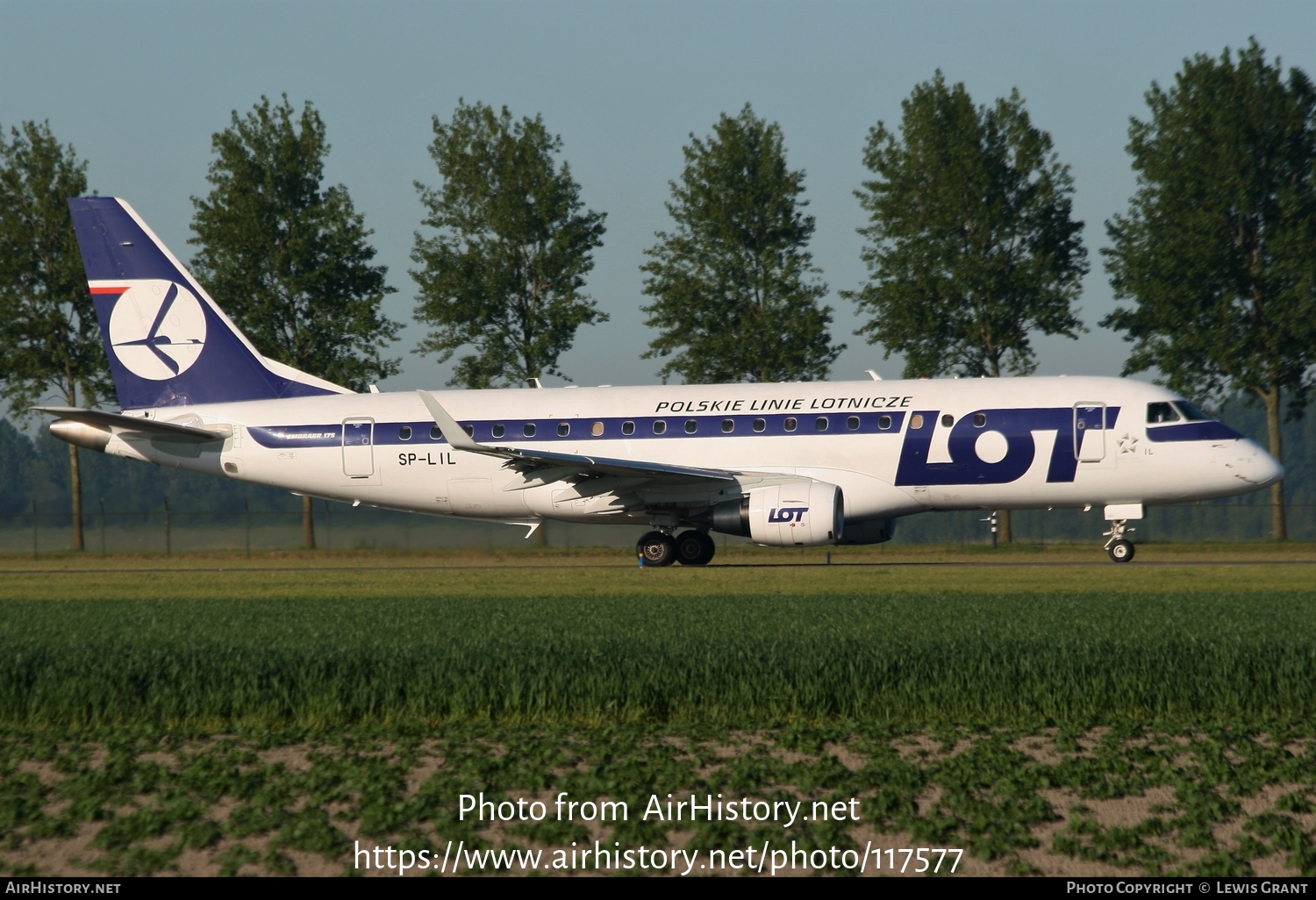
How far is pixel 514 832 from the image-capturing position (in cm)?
726

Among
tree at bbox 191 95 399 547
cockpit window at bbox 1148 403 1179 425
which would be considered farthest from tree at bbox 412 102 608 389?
cockpit window at bbox 1148 403 1179 425

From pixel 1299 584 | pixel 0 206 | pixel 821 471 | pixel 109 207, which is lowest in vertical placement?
pixel 1299 584

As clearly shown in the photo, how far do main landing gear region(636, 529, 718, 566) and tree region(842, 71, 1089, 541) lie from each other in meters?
13.6

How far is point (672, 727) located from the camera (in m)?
9.82

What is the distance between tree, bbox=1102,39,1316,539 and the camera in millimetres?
38000

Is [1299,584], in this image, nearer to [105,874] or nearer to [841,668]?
[841,668]

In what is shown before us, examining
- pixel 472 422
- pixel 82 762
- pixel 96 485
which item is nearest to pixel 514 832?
pixel 82 762

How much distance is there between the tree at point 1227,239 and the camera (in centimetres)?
3800

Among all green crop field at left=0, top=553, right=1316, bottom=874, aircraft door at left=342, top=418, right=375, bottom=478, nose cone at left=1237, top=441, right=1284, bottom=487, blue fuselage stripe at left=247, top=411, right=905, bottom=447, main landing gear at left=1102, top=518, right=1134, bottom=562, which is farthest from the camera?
aircraft door at left=342, top=418, right=375, bottom=478

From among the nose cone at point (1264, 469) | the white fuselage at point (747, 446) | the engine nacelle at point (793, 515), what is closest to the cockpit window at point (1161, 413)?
the white fuselage at point (747, 446)

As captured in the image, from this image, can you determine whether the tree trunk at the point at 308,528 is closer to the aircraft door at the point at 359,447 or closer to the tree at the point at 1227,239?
the aircraft door at the point at 359,447

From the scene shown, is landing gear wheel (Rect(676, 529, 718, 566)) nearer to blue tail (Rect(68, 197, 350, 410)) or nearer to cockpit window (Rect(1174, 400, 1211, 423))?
blue tail (Rect(68, 197, 350, 410))

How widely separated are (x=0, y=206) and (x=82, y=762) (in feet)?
130

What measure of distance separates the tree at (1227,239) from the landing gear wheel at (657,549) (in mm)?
18519
